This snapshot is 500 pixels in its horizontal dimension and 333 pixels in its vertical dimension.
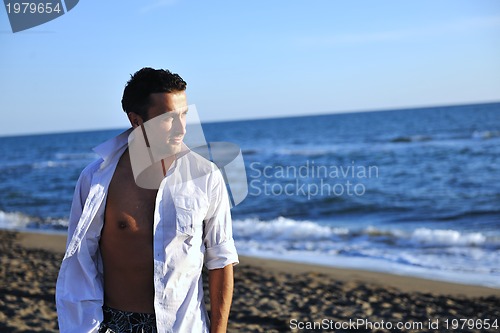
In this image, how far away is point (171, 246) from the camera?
7.25ft

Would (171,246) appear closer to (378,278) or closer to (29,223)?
(378,278)

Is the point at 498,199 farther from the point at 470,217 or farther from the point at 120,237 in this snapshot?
the point at 120,237

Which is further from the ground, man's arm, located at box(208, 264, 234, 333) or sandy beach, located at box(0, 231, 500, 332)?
man's arm, located at box(208, 264, 234, 333)

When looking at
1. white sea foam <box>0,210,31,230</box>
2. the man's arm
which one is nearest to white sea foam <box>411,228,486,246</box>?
the man's arm

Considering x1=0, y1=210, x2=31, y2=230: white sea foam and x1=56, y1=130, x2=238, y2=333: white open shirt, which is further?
x1=0, y1=210, x2=31, y2=230: white sea foam

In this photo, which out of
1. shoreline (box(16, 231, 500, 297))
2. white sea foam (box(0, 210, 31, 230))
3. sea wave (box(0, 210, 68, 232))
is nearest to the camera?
shoreline (box(16, 231, 500, 297))

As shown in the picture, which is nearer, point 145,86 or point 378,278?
point 145,86

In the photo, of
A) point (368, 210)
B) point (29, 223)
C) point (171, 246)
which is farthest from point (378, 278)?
point (29, 223)

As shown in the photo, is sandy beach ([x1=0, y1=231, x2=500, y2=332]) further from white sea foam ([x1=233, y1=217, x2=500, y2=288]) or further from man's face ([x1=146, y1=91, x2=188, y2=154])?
man's face ([x1=146, y1=91, x2=188, y2=154])

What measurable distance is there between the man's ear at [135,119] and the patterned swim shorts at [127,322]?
0.76m

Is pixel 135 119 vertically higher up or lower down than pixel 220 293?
higher up

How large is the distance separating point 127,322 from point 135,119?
2.67 ft

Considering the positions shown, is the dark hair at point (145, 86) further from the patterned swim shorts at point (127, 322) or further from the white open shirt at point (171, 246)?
the patterned swim shorts at point (127, 322)

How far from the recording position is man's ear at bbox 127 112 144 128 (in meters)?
2.28
